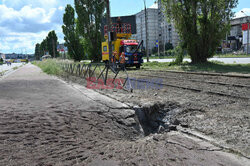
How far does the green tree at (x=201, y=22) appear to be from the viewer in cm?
1731

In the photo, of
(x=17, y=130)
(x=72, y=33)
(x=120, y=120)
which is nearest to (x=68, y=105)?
(x=120, y=120)

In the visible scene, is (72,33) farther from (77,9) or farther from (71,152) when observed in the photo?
(71,152)

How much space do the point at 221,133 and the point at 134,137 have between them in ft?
5.66

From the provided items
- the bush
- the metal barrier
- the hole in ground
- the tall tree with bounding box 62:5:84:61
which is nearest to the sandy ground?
the hole in ground

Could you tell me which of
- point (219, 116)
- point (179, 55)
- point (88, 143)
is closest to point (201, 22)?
point (179, 55)

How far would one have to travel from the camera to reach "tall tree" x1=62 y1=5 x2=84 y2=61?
4434 cm

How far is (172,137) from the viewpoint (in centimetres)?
388

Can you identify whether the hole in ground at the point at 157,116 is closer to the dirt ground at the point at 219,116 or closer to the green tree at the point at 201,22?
the dirt ground at the point at 219,116

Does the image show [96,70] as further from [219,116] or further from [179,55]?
[179,55]

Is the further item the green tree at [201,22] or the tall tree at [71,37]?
the tall tree at [71,37]

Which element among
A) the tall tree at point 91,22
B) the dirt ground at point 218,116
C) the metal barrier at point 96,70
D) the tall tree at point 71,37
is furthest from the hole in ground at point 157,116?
the tall tree at point 71,37

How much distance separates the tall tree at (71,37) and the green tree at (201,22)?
28656 mm

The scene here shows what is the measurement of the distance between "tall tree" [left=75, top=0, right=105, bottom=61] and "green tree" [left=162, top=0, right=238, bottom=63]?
56.7 feet

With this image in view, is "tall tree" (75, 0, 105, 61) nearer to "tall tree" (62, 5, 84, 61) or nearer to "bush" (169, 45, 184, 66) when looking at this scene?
"tall tree" (62, 5, 84, 61)
